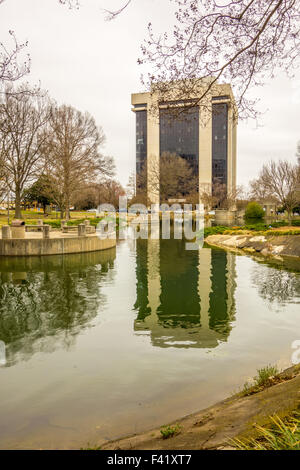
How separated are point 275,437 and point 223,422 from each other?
1.01 metres

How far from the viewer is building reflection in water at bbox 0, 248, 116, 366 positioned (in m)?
8.32

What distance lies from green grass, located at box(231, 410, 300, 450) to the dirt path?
12 centimetres

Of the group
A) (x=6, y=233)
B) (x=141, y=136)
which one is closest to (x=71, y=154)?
(x=6, y=233)

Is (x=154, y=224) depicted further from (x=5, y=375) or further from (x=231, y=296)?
(x=5, y=375)

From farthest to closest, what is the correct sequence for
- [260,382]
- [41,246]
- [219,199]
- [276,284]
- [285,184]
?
[219,199] < [285,184] < [41,246] < [276,284] < [260,382]

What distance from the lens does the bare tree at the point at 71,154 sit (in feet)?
123

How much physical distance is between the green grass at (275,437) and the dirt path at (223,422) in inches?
4.6

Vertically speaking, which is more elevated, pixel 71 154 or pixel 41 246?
pixel 71 154

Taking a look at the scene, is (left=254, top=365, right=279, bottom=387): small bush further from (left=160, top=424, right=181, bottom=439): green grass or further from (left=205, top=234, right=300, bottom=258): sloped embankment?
(left=205, top=234, right=300, bottom=258): sloped embankment

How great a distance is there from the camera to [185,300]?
38.2 feet

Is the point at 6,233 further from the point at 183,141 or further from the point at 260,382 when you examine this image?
the point at 183,141

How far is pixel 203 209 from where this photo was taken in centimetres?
5356

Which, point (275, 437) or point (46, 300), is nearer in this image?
point (275, 437)

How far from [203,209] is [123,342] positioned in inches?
1838
